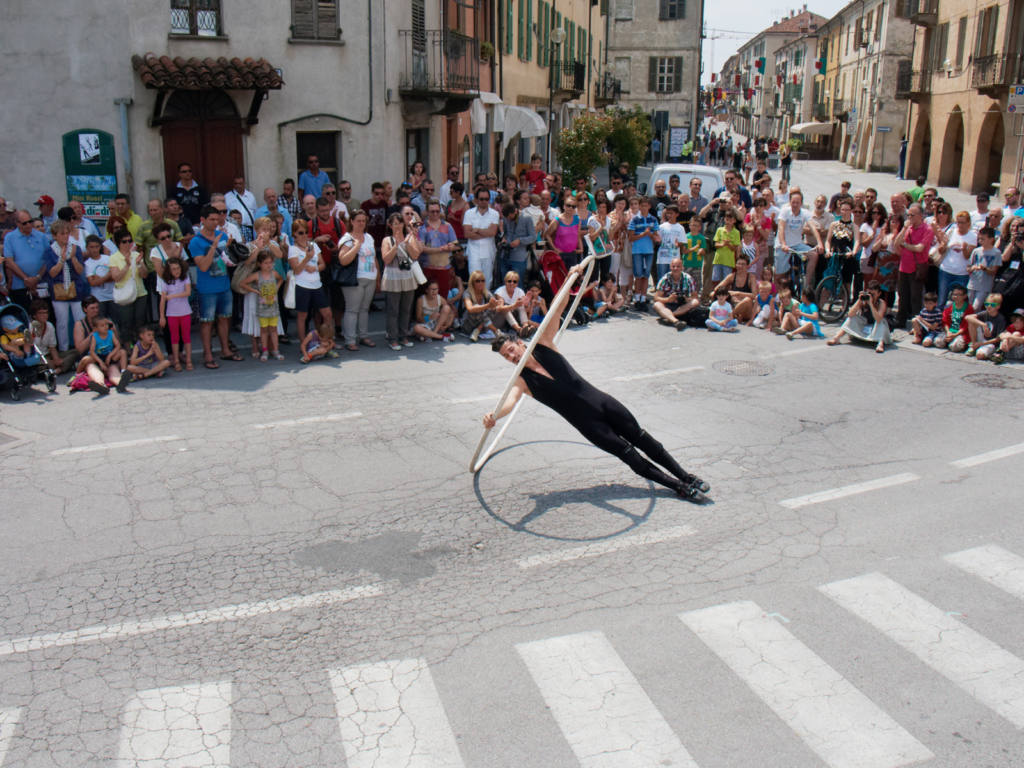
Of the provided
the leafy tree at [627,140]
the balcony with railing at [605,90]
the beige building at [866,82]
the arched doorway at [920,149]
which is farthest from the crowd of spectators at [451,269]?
the beige building at [866,82]

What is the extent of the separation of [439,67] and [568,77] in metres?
18.1

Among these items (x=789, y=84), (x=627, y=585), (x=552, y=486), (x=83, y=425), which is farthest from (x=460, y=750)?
(x=789, y=84)

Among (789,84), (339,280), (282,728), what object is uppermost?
(789,84)

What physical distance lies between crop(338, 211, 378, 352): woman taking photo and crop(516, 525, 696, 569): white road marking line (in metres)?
6.52

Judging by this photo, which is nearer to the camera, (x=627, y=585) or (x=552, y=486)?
(x=627, y=585)

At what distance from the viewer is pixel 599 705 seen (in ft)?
17.3

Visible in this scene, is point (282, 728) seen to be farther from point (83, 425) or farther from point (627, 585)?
point (83, 425)

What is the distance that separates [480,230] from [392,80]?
5454 mm

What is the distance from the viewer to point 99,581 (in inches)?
264

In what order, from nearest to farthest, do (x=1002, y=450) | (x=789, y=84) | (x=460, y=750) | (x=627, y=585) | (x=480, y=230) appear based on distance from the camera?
(x=460, y=750) → (x=627, y=585) → (x=1002, y=450) → (x=480, y=230) → (x=789, y=84)

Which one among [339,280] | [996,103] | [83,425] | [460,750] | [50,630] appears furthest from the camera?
[996,103]

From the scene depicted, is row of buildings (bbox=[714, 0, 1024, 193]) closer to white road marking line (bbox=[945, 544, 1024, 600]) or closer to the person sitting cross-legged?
the person sitting cross-legged

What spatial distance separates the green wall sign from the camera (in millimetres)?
15055

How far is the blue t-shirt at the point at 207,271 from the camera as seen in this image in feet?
39.8
